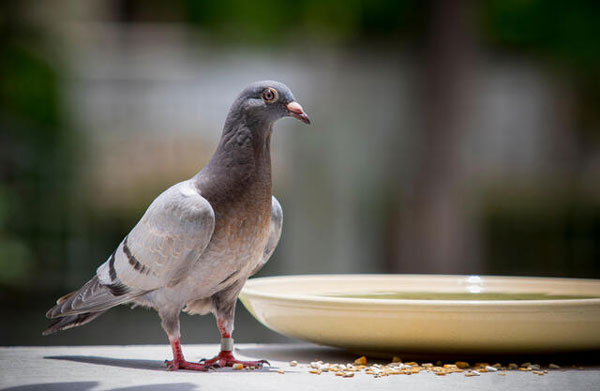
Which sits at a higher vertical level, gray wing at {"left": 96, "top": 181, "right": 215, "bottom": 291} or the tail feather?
gray wing at {"left": 96, "top": 181, "right": 215, "bottom": 291}

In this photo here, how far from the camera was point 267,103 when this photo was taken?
2330 mm

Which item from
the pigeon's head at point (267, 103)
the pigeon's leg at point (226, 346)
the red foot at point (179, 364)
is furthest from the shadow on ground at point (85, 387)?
the pigeon's head at point (267, 103)

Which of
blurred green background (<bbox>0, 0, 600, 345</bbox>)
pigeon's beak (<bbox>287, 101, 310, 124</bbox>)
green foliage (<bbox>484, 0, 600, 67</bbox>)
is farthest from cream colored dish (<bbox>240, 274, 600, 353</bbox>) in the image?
green foliage (<bbox>484, 0, 600, 67</bbox>)

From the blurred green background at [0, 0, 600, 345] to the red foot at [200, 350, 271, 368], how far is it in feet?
15.4

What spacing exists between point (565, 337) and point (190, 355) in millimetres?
1135

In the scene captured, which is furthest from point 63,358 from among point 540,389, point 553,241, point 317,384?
point 553,241

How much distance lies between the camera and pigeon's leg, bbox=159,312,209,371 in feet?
7.28

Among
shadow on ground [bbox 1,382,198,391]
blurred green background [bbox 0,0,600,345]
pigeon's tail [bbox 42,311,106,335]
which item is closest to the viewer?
shadow on ground [bbox 1,382,198,391]

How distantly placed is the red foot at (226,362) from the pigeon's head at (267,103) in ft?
2.25

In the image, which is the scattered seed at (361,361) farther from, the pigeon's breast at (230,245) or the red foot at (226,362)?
the pigeon's breast at (230,245)

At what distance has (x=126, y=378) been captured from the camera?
203 centimetres

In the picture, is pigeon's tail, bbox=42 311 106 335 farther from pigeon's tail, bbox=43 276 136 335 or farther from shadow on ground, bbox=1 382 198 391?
shadow on ground, bbox=1 382 198 391

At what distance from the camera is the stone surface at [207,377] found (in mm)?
1928

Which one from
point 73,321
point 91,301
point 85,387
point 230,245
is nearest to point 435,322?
point 230,245
